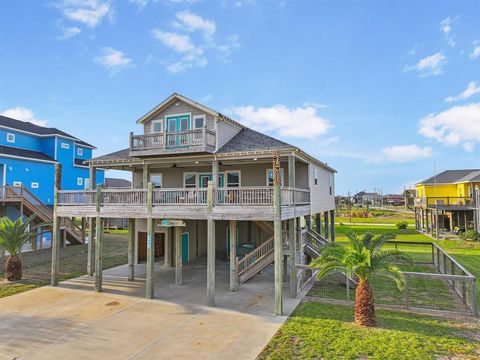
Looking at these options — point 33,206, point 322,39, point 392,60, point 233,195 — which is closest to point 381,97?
point 392,60

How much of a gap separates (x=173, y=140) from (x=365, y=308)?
11771mm

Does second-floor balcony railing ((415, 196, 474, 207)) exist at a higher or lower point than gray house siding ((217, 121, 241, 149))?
lower

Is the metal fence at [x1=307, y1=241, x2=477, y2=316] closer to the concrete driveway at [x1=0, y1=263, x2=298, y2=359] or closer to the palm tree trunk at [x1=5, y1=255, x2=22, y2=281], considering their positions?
the concrete driveway at [x1=0, y1=263, x2=298, y2=359]

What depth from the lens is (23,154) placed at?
27.7m

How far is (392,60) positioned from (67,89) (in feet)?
70.6

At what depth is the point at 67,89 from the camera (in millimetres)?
18578

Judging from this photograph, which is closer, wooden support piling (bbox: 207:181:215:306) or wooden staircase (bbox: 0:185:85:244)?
wooden support piling (bbox: 207:181:215:306)

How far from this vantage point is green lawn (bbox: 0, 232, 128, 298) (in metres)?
15.0

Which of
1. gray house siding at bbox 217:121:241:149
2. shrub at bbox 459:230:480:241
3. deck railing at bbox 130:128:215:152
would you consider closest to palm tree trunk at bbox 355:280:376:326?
deck railing at bbox 130:128:215:152

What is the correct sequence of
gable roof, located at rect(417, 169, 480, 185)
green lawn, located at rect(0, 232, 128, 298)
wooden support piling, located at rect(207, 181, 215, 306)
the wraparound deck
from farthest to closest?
gable roof, located at rect(417, 169, 480, 185) → green lawn, located at rect(0, 232, 128, 298) → the wraparound deck → wooden support piling, located at rect(207, 181, 215, 306)

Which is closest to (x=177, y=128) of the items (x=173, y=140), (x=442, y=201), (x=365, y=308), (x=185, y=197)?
(x=173, y=140)

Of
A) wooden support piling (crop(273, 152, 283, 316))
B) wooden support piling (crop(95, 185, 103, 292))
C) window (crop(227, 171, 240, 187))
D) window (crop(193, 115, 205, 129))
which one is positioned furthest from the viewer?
window (crop(227, 171, 240, 187))

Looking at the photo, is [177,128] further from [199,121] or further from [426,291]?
[426,291]

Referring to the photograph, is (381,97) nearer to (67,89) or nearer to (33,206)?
(67,89)
